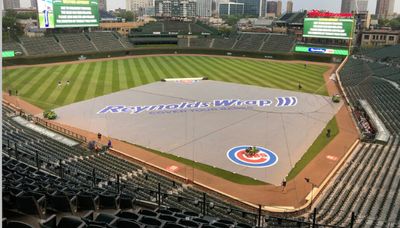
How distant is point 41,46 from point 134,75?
2890 cm

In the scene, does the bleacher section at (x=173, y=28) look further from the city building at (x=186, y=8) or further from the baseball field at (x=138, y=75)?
the city building at (x=186, y=8)

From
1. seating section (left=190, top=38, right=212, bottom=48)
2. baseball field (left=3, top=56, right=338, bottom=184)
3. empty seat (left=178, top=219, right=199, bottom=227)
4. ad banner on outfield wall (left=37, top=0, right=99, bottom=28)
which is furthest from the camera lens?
seating section (left=190, top=38, right=212, bottom=48)

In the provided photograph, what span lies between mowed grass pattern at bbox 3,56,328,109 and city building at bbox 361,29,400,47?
46.5 meters

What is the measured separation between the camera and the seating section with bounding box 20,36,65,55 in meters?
75.9

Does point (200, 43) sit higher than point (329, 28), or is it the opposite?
point (329, 28)

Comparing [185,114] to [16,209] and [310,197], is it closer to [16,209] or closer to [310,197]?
[310,197]

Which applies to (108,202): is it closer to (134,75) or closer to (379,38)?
(134,75)

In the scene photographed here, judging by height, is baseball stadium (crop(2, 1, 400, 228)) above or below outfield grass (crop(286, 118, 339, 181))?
above

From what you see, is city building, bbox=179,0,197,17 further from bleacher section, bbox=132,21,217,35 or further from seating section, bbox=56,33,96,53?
seating section, bbox=56,33,96,53

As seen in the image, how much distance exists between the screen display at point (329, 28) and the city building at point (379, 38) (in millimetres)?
35024

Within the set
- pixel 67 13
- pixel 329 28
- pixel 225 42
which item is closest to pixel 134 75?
pixel 67 13

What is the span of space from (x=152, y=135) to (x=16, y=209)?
891 inches

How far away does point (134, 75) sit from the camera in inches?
2501

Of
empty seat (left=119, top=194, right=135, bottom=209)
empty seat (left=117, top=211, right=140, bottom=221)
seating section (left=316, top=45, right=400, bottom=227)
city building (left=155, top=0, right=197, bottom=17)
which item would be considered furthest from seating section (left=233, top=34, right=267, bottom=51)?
empty seat (left=117, top=211, right=140, bottom=221)
